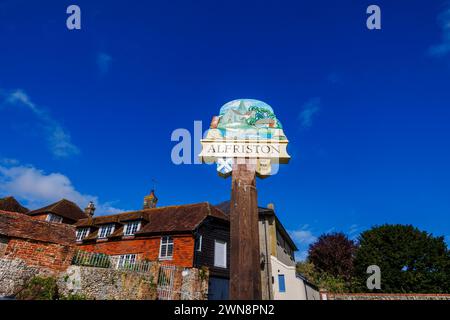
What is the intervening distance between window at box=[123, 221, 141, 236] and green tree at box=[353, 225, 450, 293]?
19.5 meters

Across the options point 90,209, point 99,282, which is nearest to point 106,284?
point 99,282

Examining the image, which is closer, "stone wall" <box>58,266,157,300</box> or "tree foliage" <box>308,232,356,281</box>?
"stone wall" <box>58,266,157,300</box>

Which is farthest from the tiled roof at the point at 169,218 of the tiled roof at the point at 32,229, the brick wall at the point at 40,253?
the brick wall at the point at 40,253

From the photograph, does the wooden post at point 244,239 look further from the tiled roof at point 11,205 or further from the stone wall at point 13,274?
the tiled roof at point 11,205

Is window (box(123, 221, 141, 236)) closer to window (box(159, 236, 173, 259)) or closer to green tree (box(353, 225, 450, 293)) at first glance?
window (box(159, 236, 173, 259))

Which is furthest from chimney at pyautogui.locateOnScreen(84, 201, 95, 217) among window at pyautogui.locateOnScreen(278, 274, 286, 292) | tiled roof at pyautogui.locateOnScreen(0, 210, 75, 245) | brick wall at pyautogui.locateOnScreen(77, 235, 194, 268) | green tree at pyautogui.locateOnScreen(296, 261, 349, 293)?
window at pyautogui.locateOnScreen(278, 274, 286, 292)

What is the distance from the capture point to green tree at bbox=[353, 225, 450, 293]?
20.7m

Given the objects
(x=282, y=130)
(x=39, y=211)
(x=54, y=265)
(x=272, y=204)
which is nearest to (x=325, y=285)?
(x=272, y=204)

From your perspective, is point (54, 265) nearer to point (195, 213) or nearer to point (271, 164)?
point (195, 213)

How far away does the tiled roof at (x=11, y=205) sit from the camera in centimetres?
3446

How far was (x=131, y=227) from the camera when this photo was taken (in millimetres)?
26125
